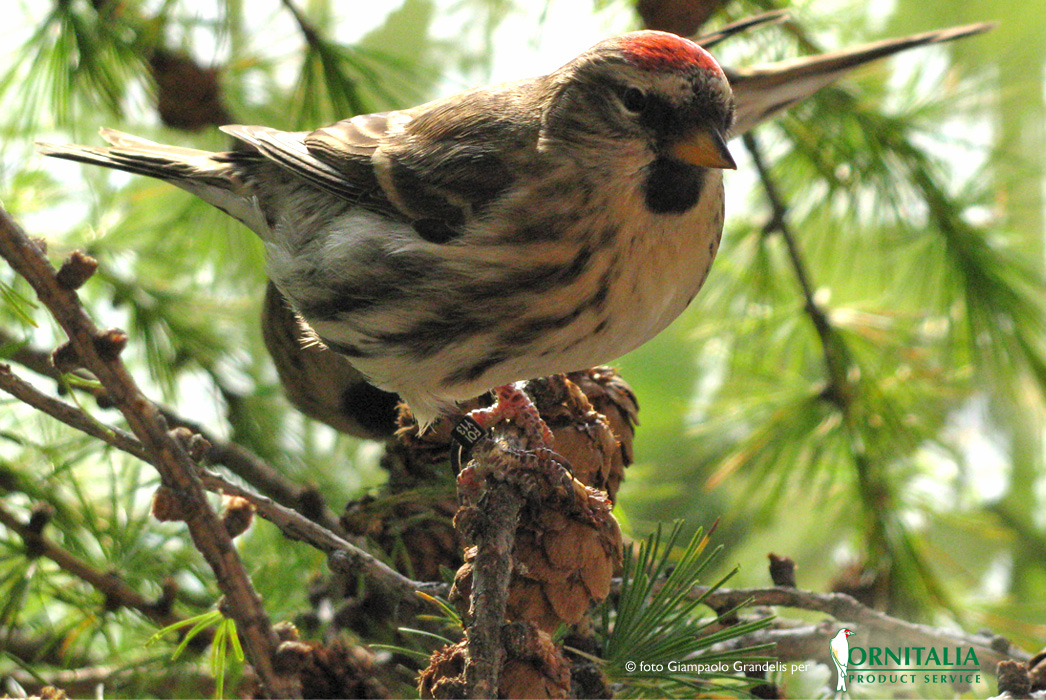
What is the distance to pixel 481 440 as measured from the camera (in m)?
1.20

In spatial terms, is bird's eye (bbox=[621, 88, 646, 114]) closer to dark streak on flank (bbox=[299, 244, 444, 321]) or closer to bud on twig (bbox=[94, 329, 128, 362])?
dark streak on flank (bbox=[299, 244, 444, 321])

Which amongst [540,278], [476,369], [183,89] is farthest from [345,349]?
[183,89]

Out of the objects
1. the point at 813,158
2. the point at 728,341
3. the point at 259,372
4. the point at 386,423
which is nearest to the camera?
the point at 386,423

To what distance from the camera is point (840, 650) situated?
1138mm

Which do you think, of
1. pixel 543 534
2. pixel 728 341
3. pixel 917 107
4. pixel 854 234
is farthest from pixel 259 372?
pixel 917 107

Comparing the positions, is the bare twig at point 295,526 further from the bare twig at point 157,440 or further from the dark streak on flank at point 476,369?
the dark streak on flank at point 476,369

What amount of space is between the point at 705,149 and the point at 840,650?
63 cm

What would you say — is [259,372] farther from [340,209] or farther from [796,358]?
[796,358]

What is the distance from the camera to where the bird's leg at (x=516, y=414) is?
1195 mm

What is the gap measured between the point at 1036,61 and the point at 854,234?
1164 millimetres

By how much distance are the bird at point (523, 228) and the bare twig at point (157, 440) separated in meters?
0.43

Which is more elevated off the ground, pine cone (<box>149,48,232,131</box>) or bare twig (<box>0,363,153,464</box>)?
pine cone (<box>149,48,232,131</box>)

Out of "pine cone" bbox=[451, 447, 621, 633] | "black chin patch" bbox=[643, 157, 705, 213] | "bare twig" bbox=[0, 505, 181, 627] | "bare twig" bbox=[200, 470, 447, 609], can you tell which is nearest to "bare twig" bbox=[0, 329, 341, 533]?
"bare twig" bbox=[0, 505, 181, 627]

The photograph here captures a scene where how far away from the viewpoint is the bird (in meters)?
1.22
